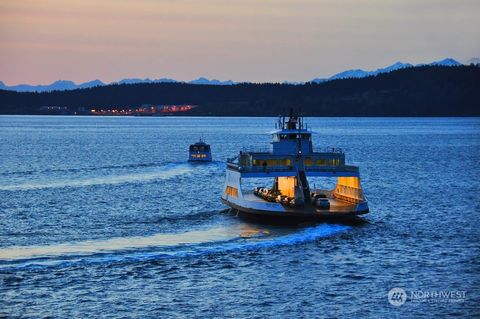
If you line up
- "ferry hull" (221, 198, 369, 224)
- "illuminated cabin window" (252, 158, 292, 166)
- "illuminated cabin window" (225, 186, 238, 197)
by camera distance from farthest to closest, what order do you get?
1. "illuminated cabin window" (225, 186, 238, 197)
2. "illuminated cabin window" (252, 158, 292, 166)
3. "ferry hull" (221, 198, 369, 224)

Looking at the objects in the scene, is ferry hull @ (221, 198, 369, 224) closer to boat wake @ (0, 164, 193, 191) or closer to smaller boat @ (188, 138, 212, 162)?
boat wake @ (0, 164, 193, 191)

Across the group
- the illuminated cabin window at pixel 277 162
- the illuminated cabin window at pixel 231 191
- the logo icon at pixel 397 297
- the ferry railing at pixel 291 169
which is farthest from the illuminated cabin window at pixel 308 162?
the logo icon at pixel 397 297

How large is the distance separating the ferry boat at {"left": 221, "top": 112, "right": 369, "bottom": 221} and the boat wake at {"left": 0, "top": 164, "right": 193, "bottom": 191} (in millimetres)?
29591

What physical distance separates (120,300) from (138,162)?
9352 cm

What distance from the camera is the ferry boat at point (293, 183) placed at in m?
59.7

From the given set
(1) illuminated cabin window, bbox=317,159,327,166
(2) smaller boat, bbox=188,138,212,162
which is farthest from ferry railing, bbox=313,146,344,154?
(2) smaller boat, bbox=188,138,212,162

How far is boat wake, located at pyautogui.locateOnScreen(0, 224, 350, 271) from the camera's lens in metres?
47.9

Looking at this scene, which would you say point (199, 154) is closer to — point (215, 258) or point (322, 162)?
point (322, 162)

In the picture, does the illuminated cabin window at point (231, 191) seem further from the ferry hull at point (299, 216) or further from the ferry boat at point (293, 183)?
the ferry hull at point (299, 216)

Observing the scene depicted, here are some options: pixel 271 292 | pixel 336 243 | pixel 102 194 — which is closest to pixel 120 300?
pixel 271 292

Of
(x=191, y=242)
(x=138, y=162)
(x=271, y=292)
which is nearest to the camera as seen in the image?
(x=271, y=292)

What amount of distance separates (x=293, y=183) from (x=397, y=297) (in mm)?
26045

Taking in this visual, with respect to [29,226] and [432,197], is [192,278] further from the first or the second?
[432,197]

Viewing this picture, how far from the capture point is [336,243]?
54062 mm
